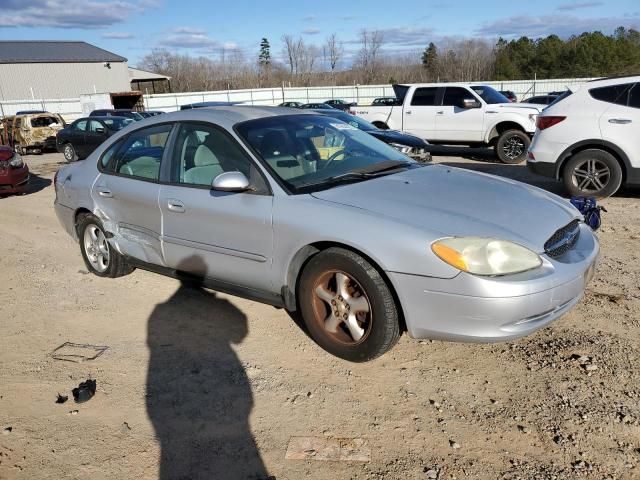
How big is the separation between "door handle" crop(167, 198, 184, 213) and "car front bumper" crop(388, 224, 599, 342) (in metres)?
1.80

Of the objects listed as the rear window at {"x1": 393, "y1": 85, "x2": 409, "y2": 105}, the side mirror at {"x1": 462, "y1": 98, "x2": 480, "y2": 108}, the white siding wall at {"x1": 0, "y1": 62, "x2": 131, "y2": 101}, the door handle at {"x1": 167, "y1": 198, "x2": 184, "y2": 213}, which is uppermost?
the white siding wall at {"x1": 0, "y1": 62, "x2": 131, "y2": 101}

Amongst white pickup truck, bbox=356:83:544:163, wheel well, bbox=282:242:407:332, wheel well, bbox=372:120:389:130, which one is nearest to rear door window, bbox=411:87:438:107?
white pickup truck, bbox=356:83:544:163

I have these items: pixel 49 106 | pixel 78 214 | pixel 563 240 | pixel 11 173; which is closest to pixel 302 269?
pixel 563 240

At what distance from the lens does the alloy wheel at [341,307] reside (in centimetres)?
325

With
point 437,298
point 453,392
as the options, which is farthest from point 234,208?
point 453,392

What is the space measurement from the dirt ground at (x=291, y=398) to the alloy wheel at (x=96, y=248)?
66cm

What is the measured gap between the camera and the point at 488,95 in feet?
42.1

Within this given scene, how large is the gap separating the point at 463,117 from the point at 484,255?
1061 cm

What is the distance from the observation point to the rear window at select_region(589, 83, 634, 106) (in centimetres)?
730

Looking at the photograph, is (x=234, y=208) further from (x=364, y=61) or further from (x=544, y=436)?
(x=364, y=61)

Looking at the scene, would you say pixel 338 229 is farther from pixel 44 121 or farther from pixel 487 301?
pixel 44 121

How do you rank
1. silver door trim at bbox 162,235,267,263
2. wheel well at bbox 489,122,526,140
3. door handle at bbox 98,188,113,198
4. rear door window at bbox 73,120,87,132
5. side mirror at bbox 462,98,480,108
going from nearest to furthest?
1. silver door trim at bbox 162,235,267,263
2. door handle at bbox 98,188,113,198
3. wheel well at bbox 489,122,526,140
4. side mirror at bbox 462,98,480,108
5. rear door window at bbox 73,120,87,132

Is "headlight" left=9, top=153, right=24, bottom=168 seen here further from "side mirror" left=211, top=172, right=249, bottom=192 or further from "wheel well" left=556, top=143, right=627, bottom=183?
"wheel well" left=556, top=143, right=627, bottom=183

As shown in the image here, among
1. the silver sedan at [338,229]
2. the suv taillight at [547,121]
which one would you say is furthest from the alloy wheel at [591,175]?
the silver sedan at [338,229]
